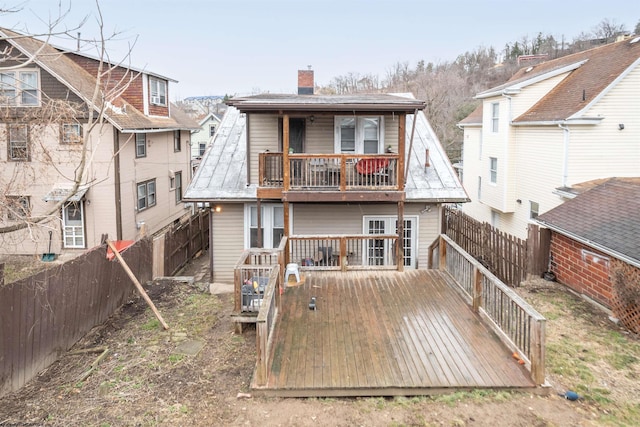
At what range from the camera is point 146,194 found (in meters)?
20.1

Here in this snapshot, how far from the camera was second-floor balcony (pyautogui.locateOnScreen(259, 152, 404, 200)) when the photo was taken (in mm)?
11320

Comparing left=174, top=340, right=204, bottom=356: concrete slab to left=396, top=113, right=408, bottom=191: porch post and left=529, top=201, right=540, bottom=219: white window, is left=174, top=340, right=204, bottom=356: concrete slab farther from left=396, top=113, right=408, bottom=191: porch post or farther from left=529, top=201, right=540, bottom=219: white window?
left=529, top=201, right=540, bottom=219: white window

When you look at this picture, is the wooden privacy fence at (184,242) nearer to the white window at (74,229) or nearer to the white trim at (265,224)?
the white trim at (265,224)

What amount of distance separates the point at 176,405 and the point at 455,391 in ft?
11.7

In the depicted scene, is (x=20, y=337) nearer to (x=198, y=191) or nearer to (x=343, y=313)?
(x=343, y=313)

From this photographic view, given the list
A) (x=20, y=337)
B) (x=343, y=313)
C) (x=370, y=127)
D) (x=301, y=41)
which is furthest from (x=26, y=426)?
(x=301, y=41)

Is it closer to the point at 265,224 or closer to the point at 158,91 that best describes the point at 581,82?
the point at 265,224

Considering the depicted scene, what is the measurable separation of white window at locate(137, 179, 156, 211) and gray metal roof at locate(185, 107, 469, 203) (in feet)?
22.0

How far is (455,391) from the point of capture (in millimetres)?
5652

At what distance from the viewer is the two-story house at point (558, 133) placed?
15.1 m

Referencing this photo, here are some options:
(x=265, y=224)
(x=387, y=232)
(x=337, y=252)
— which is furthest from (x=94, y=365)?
(x=387, y=232)

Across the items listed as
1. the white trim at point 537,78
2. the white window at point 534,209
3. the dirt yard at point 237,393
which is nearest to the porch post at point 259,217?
the dirt yard at point 237,393

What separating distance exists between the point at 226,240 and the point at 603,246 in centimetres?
924

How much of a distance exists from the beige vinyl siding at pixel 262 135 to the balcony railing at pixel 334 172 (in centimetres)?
92
